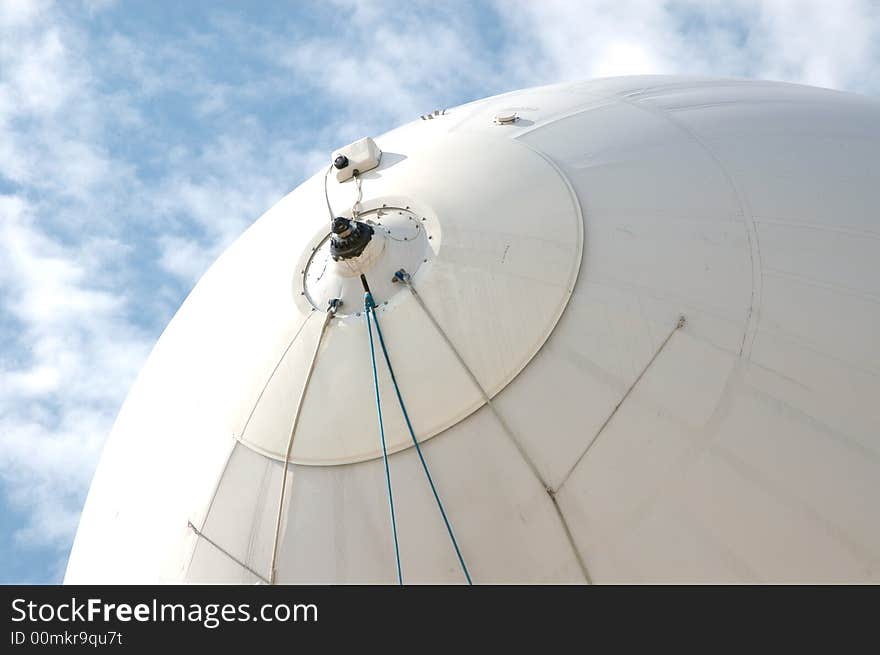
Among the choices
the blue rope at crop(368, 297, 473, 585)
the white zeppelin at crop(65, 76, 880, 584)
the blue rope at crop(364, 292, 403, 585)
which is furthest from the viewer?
the blue rope at crop(364, 292, 403, 585)

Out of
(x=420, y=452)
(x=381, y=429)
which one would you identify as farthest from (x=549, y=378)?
(x=381, y=429)

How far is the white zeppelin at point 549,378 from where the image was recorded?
11.9 m

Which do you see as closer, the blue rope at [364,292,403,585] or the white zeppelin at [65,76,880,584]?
the white zeppelin at [65,76,880,584]

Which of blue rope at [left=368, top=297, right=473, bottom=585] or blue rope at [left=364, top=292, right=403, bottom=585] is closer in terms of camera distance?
blue rope at [left=368, top=297, right=473, bottom=585]

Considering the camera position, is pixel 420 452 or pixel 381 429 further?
pixel 381 429

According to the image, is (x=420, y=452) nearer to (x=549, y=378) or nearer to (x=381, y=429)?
(x=381, y=429)

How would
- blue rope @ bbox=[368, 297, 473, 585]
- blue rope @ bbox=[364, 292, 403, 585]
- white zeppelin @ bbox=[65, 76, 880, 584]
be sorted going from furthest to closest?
blue rope @ bbox=[364, 292, 403, 585], blue rope @ bbox=[368, 297, 473, 585], white zeppelin @ bbox=[65, 76, 880, 584]

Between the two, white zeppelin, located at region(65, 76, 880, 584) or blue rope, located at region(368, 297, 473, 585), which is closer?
white zeppelin, located at region(65, 76, 880, 584)

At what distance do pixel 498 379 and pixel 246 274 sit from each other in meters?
4.58

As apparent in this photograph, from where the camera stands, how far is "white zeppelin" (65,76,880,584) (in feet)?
39.0

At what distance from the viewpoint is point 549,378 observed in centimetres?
1252

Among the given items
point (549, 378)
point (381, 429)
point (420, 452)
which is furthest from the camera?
point (381, 429)

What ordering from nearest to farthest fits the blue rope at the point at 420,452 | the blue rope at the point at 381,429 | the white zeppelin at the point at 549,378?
the white zeppelin at the point at 549,378, the blue rope at the point at 420,452, the blue rope at the point at 381,429
